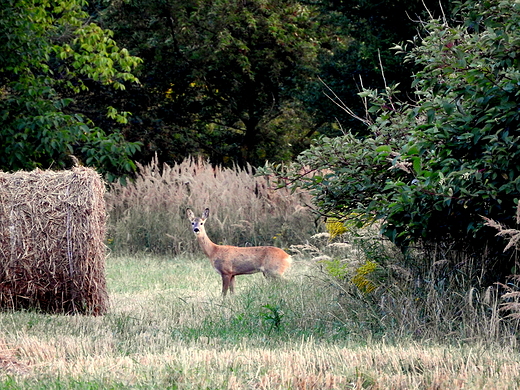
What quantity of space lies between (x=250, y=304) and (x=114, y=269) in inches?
175

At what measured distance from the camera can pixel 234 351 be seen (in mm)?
5953

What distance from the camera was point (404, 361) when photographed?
545 centimetres

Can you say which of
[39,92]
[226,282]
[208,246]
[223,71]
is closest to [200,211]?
[39,92]

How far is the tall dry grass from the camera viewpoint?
14.7m

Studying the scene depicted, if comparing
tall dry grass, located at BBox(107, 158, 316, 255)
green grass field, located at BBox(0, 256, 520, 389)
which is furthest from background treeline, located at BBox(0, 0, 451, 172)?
green grass field, located at BBox(0, 256, 520, 389)

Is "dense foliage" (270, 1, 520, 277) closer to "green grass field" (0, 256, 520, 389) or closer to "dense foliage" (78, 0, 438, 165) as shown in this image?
"green grass field" (0, 256, 520, 389)

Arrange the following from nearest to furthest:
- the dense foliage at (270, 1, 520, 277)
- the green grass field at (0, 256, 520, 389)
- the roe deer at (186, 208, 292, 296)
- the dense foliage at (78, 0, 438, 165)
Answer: the green grass field at (0, 256, 520, 389), the dense foliage at (270, 1, 520, 277), the roe deer at (186, 208, 292, 296), the dense foliage at (78, 0, 438, 165)

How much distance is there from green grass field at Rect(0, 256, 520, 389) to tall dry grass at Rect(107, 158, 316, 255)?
530 cm

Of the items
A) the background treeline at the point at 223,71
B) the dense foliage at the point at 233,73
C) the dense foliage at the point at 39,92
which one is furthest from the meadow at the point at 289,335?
the dense foliage at the point at 233,73

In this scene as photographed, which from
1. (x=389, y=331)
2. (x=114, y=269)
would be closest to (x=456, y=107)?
(x=389, y=331)

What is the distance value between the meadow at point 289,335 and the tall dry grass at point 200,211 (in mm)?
3260

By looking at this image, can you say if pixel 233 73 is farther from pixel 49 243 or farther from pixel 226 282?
pixel 49 243

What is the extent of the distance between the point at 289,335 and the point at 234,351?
3.22 feet

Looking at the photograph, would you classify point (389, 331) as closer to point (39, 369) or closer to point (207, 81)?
point (39, 369)
